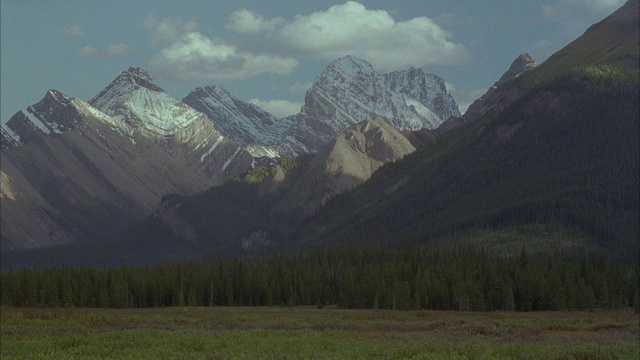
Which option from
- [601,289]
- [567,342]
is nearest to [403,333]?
[567,342]

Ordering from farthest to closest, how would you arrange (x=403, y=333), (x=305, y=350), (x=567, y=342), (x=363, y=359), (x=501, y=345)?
(x=403, y=333) < (x=567, y=342) < (x=501, y=345) < (x=305, y=350) < (x=363, y=359)

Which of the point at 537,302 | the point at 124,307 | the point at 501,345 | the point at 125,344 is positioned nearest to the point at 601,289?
the point at 537,302

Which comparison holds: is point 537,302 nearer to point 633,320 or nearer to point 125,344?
point 633,320

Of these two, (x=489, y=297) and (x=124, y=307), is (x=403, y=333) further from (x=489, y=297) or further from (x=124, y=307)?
(x=124, y=307)

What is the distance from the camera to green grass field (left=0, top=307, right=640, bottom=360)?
75.0 m

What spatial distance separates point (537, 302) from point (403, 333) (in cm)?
8444

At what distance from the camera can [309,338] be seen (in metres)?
91.8

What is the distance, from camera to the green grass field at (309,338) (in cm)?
7500

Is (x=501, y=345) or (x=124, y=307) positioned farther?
(x=124, y=307)

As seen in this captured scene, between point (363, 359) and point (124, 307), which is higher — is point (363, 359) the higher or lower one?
the lower one

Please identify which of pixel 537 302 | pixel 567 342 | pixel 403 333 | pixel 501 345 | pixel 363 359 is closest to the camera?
pixel 363 359

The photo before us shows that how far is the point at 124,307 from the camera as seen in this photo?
648ft

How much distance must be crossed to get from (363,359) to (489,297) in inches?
4737

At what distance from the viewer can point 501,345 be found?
83.1m
